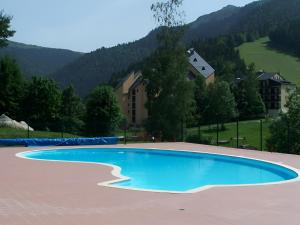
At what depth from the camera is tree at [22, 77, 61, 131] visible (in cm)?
3800

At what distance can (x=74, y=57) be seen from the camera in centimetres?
12544

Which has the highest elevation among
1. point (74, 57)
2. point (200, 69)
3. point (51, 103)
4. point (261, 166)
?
point (74, 57)

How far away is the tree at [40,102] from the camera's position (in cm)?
3800

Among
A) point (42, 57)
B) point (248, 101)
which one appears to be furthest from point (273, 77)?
point (42, 57)

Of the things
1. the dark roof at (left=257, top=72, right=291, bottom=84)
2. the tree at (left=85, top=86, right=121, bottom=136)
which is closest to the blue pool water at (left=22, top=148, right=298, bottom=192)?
the tree at (left=85, top=86, right=121, bottom=136)

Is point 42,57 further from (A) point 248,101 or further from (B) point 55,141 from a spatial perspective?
(B) point 55,141

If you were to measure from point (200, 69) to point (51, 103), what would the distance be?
4692 centimetres

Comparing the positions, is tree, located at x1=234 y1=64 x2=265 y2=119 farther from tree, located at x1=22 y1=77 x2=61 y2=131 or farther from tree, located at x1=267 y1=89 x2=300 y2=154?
tree, located at x1=267 y1=89 x2=300 y2=154

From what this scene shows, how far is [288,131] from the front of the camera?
728 inches

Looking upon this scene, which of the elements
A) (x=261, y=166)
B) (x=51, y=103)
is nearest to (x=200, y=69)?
(x=51, y=103)

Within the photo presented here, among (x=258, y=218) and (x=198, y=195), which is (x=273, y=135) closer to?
(x=198, y=195)

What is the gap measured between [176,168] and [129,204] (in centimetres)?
774

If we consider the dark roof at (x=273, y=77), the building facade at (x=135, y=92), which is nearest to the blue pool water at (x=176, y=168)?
the building facade at (x=135, y=92)

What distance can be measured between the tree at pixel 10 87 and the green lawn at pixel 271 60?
6583 cm
